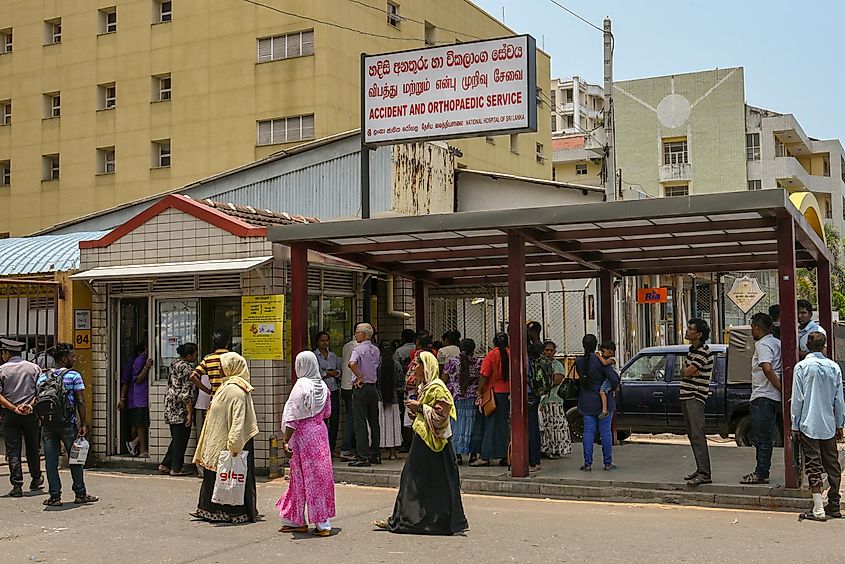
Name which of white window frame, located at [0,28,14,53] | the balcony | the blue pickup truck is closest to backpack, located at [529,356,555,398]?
the blue pickup truck

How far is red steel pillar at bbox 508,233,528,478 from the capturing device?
11250 mm

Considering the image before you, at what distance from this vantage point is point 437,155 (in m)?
21.5

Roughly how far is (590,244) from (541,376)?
185 cm

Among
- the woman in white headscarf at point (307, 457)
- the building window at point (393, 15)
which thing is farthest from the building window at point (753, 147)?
the woman in white headscarf at point (307, 457)

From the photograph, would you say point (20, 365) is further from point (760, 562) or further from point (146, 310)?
point (760, 562)

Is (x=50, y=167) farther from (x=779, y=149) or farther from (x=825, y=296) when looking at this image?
(x=779, y=149)

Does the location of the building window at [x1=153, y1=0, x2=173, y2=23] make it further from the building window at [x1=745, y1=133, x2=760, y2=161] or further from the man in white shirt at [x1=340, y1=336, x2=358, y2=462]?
the building window at [x1=745, y1=133, x2=760, y2=161]

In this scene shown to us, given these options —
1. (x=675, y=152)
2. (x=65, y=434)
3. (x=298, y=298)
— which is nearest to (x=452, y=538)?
(x=298, y=298)

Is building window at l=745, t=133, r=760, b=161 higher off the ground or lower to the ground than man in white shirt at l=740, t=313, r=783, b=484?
higher

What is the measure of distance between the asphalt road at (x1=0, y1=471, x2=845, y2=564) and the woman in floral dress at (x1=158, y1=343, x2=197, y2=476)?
1.95m

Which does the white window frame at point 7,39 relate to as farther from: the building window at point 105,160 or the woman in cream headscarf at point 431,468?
the woman in cream headscarf at point 431,468

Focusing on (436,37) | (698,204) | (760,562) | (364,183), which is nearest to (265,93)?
(436,37)

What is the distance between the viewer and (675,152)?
53.0 m

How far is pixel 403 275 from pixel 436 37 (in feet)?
81.0
